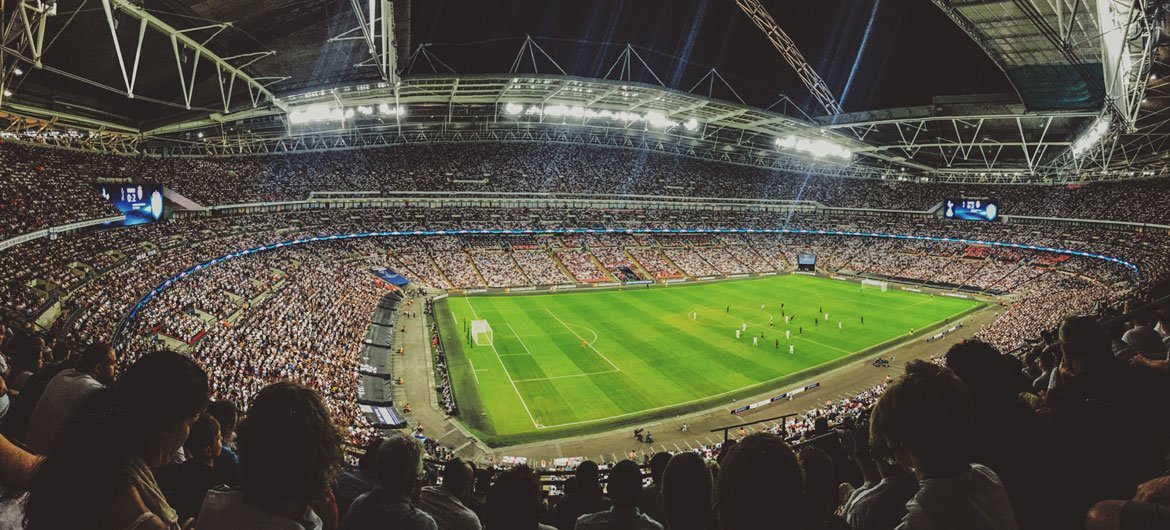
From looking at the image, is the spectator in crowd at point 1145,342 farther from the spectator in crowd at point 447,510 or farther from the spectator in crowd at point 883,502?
the spectator in crowd at point 447,510

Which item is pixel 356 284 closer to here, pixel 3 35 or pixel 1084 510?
pixel 3 35

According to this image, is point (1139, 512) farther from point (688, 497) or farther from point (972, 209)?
point (972, 209)

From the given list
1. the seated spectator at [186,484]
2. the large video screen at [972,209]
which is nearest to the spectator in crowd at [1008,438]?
the seated spectator at [186,484]

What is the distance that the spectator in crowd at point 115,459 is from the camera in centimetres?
209

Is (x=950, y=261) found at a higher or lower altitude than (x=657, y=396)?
higher

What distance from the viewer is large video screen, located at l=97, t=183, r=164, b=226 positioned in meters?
34.9

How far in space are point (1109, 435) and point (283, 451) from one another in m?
4.02

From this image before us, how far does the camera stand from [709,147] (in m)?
76.0

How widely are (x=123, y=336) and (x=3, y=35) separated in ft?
34.1

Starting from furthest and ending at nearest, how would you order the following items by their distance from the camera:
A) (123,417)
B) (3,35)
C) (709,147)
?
(709,147) < (3,35) < (123,417)

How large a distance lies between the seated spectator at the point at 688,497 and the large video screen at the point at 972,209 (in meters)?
65.1

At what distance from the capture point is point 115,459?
7.25 ft

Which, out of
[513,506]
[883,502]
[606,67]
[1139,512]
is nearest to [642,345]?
[606,67]

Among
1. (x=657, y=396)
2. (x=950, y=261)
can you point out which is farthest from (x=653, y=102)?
(x=950, y=261)
